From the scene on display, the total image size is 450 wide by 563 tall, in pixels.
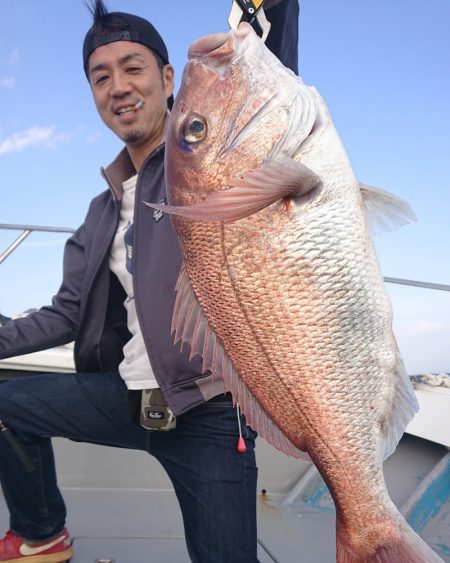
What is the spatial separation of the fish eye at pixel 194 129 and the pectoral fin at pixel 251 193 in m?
0.24

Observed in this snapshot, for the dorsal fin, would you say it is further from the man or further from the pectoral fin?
the man

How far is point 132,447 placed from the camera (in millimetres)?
2152

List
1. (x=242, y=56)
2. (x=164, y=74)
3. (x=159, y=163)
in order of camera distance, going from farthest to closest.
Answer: (x=164, y=74) < (x=159, y=163) < (x=242, y=56)

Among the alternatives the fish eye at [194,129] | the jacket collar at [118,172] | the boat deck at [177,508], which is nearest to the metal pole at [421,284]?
the boat deck at [177,508]

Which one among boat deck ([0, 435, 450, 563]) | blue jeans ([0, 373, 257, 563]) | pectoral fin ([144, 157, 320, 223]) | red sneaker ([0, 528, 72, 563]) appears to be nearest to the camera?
pectoral fin ([144, 157, 320, 223])

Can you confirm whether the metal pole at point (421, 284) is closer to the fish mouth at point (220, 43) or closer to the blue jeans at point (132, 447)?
the blue jeans at point (132, 447)

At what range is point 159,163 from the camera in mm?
2105

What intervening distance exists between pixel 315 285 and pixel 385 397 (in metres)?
0.33

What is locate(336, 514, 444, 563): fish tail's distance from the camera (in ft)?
4.02

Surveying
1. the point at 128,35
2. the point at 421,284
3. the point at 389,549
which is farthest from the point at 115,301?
the point at 421,284

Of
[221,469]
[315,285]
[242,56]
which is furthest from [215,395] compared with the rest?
[242,56]

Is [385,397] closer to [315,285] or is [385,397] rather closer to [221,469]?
[315,285]

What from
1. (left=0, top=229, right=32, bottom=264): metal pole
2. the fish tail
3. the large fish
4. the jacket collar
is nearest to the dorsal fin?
the large fish

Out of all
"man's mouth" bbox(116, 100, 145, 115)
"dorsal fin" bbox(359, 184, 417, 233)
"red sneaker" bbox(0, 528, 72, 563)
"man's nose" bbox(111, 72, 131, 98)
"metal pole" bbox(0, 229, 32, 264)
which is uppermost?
"man's nose" bbox(111, 72, 131, 98)
